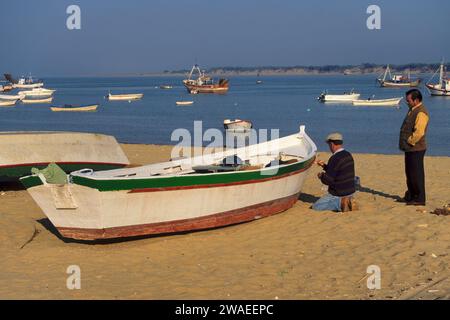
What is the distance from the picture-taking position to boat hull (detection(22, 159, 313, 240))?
929 centimetres

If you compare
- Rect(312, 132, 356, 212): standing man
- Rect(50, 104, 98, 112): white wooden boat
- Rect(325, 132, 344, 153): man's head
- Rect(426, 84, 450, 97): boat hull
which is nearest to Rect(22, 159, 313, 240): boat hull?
Rect(312, 132, 356, 212): standing man

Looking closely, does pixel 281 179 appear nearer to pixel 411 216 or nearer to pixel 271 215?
pixel 271 215

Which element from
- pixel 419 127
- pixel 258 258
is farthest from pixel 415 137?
pixel 258 258

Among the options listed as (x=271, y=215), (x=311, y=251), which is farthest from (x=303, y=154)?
(x=311, y=251)

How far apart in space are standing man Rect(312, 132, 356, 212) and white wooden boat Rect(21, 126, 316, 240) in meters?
0.74

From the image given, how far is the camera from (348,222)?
409 inches

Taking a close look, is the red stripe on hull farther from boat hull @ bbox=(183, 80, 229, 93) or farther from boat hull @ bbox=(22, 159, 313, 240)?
boat hull @ bbox=(183, 80, 229, 93)

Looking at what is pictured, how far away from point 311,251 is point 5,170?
7490 mm

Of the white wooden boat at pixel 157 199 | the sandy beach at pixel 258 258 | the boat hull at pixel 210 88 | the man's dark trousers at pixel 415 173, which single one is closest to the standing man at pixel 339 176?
the sandy beach at pixel 258 258

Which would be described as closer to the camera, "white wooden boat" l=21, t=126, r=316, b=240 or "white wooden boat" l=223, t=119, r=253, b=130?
"white wooden boat" l=21, t=126, r=316, b=240

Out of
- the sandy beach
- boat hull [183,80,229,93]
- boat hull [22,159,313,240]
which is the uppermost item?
boat hull [183,80,229,93]

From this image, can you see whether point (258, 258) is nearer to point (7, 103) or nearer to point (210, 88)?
point (7, 103)

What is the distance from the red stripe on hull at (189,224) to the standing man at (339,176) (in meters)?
0.95

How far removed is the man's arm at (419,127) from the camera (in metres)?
10.8
